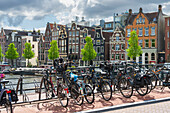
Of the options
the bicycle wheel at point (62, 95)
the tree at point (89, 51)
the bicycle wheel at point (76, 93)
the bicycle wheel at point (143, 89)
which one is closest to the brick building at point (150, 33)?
the tree at point (89, 51)

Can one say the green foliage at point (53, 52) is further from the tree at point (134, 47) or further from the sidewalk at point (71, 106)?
the sidewalk at point (71, 106)

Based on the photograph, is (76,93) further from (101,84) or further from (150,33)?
(150,33)

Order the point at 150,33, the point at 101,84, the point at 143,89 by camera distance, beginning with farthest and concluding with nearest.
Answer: the point at 150,33, the point at 143,89, the point at 101,84

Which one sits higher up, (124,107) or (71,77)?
(71,77)

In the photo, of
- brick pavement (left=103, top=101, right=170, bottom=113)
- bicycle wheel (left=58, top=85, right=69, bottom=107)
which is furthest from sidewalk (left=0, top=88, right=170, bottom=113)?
brick pavement (left=103, top=101, right=170, bottom=113)

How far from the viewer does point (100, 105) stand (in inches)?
319

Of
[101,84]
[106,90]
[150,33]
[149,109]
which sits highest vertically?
[150,33]

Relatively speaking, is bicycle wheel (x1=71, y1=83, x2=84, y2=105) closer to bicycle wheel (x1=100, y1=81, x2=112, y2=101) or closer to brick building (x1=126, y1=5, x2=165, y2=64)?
bicycle wheel (x1=100, y1=81, x2=112, y2=101)

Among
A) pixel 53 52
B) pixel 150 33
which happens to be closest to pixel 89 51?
pixel 53 52

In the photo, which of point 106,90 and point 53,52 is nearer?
Result: point 106,90

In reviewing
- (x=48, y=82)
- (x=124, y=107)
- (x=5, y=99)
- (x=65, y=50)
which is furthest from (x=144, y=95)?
(x=65, y=50)

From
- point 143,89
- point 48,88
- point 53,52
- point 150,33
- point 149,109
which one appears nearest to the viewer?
point 149,109

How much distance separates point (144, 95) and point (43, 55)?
56.2 meters

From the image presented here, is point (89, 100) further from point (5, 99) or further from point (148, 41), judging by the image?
point (148, 41)
